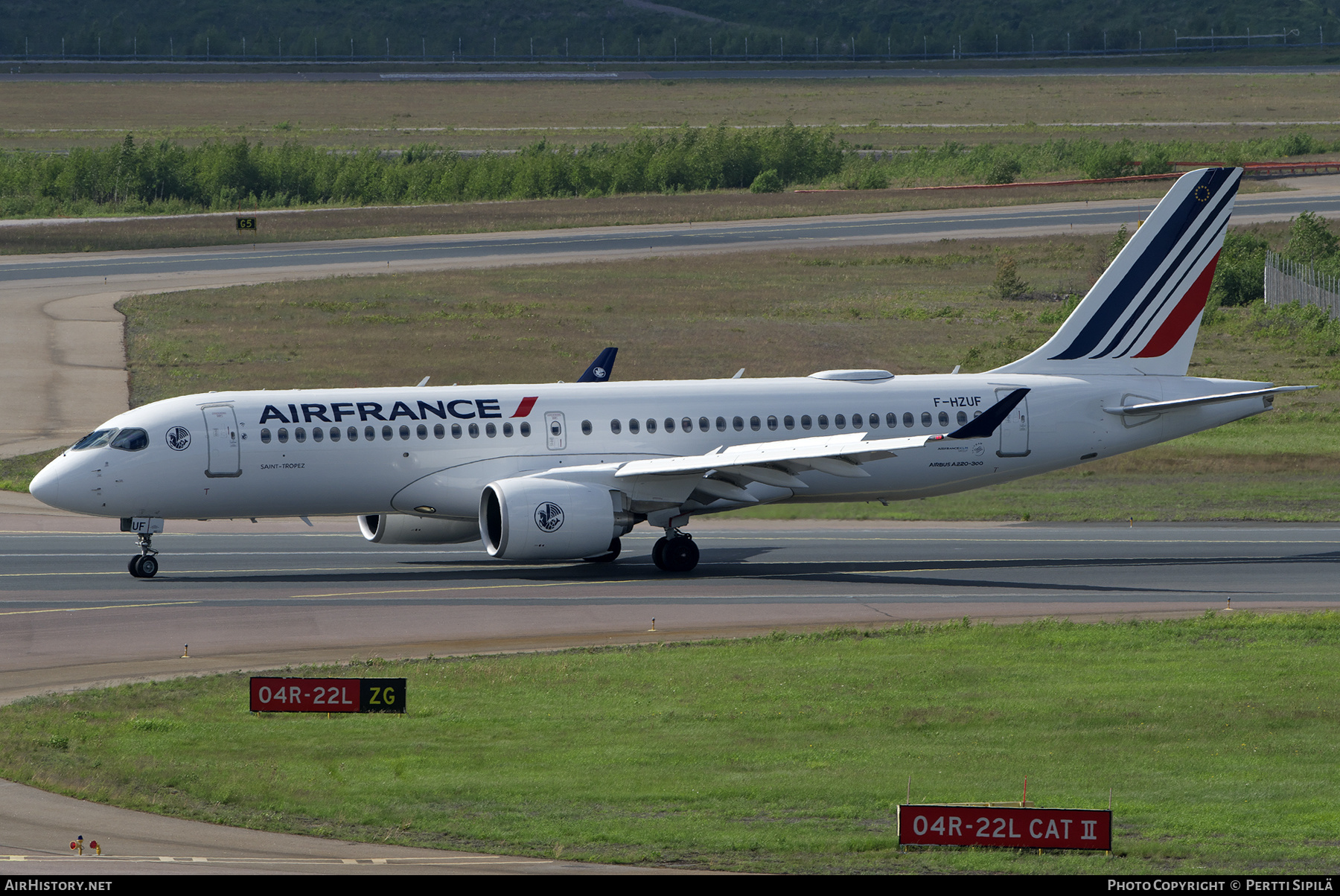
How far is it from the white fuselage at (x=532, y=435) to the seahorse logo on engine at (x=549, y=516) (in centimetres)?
237

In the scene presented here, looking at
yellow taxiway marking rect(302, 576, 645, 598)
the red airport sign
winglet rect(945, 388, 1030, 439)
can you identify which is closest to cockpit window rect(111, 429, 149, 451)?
yellow taxiway marking rect(302, 576, 645, 598)

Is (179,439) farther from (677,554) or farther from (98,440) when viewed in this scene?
(677,554)

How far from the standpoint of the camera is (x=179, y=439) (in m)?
36.9

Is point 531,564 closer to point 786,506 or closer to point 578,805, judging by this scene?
point 786,506

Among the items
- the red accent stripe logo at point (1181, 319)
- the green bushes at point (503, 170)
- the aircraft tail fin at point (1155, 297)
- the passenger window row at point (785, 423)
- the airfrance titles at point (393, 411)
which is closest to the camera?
the airfrance titles at point (393, 411)

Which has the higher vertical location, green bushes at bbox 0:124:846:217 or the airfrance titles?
green bushes at bbox 0:124:846:217

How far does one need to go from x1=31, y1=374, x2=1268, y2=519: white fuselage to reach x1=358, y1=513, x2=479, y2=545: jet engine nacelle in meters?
1.31

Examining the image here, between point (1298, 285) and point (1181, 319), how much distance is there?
3507 cm

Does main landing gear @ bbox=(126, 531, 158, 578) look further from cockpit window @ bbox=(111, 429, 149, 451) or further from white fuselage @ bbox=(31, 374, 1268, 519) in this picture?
cockpit window @ bbox=(111, 429, 149, 451)

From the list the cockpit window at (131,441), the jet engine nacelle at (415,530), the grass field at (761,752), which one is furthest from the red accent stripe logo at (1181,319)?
the cockpit window at (131,441)

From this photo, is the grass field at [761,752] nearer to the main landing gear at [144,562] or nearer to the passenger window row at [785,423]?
the passenger window row at [785,423]

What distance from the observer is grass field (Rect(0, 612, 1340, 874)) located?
60.8ft

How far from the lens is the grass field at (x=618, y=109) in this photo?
506 ft

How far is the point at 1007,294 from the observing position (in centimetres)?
7888
